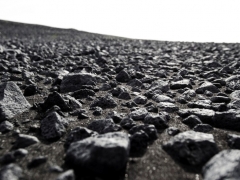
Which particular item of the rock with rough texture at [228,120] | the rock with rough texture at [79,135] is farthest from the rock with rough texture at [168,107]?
the rock with rough texture at [79,135]

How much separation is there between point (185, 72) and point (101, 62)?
2.78 m

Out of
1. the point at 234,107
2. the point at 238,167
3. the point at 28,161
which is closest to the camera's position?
the point at 238,167

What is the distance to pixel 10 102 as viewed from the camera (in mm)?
3123

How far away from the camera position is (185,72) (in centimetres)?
617

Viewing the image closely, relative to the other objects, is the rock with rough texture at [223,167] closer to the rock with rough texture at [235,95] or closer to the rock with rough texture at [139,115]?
the rock with rough texture at [139,115]

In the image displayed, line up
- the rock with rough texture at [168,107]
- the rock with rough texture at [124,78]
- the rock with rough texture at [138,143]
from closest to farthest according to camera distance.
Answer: the rock with rough texture at [138,143], the rock with rough texture at [168,107], the rock with rough texture at [124,78]

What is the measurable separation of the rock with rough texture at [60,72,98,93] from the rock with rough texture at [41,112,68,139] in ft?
5.35

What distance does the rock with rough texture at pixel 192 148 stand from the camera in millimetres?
2031

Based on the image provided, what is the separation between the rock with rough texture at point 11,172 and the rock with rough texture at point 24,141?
1.36ft

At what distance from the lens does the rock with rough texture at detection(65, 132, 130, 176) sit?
1.83 m

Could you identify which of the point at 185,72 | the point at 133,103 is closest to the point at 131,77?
the point at 185,72

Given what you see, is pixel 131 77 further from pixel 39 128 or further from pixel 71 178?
pixel 71 178

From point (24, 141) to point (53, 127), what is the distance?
1.08 ft

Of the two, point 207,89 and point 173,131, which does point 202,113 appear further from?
point 207,89
